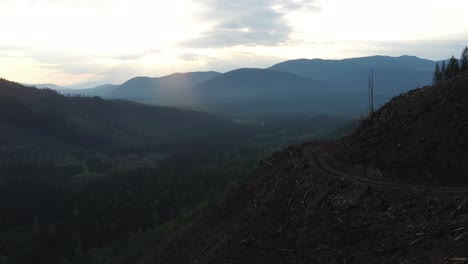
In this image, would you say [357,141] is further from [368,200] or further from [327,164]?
[368,200]

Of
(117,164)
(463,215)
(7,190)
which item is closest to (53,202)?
(7,190)

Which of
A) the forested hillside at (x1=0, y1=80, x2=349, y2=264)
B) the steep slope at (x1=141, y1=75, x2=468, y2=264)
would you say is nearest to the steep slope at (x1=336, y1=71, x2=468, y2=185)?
the steep slope at (x1=141, y1=75, x2=468, y2=264)

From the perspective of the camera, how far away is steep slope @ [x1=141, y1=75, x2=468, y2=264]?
11.9m

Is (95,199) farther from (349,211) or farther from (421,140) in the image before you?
(421,140)

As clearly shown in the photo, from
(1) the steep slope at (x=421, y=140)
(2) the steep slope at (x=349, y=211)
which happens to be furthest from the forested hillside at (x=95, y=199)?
(1) the steep slope at (x=421, y=140)

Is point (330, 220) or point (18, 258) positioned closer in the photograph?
point (330, 220)

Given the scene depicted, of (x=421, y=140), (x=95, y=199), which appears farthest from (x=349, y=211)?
(x=95, y=199)

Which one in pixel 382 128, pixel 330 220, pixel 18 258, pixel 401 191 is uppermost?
pixel 382 128

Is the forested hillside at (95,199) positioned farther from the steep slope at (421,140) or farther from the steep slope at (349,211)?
the steep slope at (421,140)

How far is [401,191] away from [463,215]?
11.5ft

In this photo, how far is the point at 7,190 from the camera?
452 ft

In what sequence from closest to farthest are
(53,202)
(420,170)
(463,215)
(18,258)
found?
(463,215), (420,170), (18,258), (53,202)

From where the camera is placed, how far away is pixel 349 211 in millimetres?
15273

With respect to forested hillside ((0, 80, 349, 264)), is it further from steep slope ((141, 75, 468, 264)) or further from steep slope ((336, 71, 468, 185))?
steep slope ((336, 71, 468, 185))
